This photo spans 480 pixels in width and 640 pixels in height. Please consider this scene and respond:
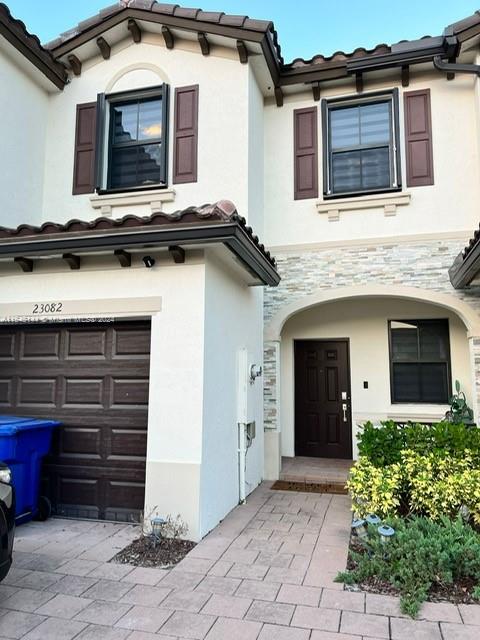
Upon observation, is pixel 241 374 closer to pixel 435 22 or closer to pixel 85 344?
pixel 85 344

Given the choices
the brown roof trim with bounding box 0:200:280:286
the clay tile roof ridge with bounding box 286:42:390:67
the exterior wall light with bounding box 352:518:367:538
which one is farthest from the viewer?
the clay tile roof ridge with bounding box 286:42:390:67

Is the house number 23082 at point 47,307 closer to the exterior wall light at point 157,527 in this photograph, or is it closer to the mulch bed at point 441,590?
the exterior wall light at point 157,527

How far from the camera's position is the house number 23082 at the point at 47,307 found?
5734 millimetres

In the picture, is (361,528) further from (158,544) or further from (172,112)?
(172,112)

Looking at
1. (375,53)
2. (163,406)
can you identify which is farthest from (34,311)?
(375,53)

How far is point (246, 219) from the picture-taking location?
7.24 meters

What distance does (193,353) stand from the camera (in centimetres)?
517

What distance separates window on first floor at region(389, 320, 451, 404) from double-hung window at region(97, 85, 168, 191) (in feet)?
17.2

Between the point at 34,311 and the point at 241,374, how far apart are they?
278cm

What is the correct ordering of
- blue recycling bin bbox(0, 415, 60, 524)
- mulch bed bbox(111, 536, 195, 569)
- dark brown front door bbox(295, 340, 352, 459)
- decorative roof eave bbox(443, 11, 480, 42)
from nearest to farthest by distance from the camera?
mulch bed bbox(111, 536, 195, 569)
blue recycling bin bbox(0, 415, 60, 524)
decorative roof eave bbox(443, 11, 480, 42)
dark brown front door bbox(295, 340, 352, 459)

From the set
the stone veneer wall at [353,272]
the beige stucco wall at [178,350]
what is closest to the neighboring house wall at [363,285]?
the stone veneer wall at [353,272]

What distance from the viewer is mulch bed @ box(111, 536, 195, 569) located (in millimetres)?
4352

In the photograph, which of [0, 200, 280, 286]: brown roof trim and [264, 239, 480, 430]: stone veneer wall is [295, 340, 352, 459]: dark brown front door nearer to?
[264, 239, 480, 430]: stone veneer wall

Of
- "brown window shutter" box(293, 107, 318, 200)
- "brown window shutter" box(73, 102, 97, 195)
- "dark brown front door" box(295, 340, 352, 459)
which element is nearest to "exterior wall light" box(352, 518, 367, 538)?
"dark brown front door" box(295, 340, 352, 459)
